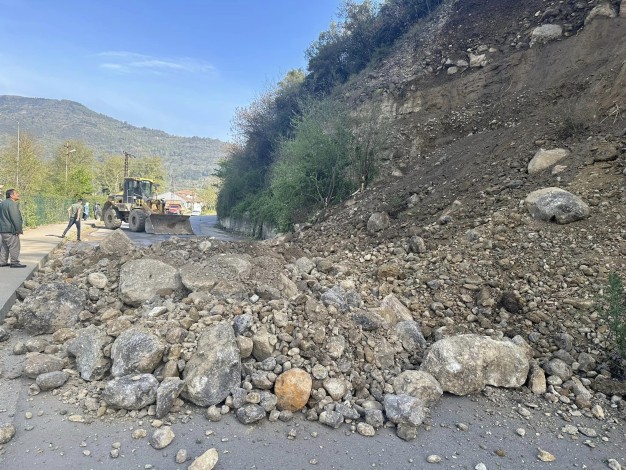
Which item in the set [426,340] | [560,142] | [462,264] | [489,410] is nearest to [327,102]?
[560,142]

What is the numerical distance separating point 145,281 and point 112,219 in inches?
641

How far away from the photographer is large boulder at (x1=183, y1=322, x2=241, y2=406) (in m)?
3.14

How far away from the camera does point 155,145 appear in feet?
573

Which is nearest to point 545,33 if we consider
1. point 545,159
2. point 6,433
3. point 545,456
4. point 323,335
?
point 545,159

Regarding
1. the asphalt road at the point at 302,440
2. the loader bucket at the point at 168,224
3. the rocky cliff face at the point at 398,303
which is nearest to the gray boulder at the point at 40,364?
the rocky cliff face at the point at 398,303

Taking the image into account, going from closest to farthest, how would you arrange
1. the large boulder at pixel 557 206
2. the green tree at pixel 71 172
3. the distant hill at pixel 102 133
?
the large boulder at pixel 557 206 → the green tree at pixel 71 172 → the distant hill at pixel 102 133

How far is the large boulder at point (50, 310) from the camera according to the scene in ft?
14.5

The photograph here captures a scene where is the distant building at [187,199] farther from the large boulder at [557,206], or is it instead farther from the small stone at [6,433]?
the small stone at [6,433]

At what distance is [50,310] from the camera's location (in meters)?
4.45

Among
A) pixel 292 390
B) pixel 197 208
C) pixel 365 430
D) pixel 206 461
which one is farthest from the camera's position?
pixel 197 208

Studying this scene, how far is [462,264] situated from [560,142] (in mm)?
4380

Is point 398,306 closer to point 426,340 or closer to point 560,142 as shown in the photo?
point 426,340

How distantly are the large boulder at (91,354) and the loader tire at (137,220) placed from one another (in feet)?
45.7

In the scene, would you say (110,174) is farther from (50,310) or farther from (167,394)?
(167,394)
